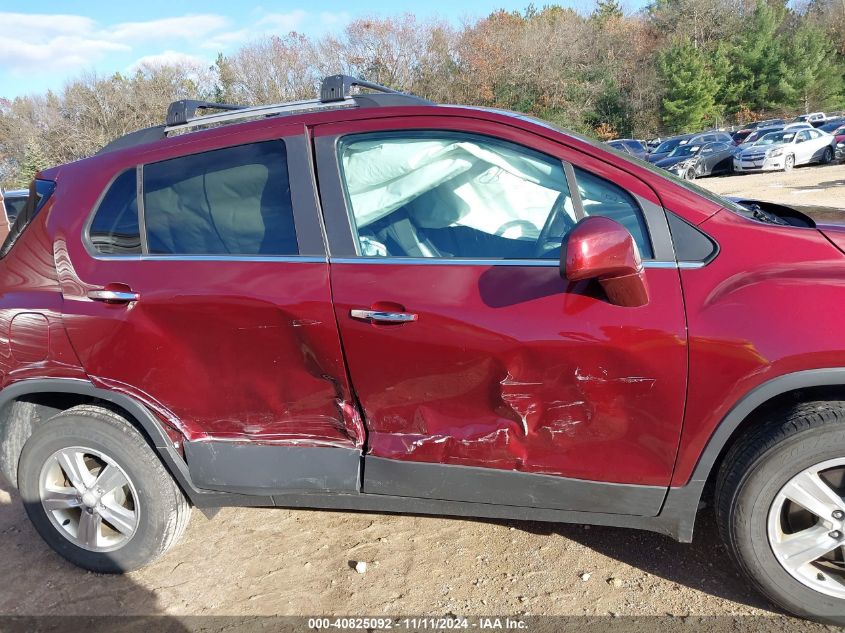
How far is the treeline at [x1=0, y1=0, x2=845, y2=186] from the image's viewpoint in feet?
104

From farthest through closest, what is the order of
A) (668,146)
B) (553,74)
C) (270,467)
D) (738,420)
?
(553,74), (668,146), (270,467), (738,420)

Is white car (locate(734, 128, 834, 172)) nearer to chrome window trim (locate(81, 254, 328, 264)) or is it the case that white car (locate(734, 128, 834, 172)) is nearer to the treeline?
the treeline

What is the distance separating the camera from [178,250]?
2846 millimetres

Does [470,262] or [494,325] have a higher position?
[470,262]

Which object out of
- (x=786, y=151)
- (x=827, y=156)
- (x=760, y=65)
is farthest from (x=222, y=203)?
(x=760, y=65)

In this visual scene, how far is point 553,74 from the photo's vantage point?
4088 centimetres

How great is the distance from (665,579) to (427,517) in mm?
1165

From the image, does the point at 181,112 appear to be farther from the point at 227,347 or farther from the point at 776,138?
the point at 776,138

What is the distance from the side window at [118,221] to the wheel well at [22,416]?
0.74m

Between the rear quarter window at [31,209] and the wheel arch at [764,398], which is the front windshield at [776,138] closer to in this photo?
the wheel arch at [764,398]

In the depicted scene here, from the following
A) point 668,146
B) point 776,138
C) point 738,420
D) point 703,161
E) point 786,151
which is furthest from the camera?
point 668,146

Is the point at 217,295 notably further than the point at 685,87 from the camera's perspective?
No

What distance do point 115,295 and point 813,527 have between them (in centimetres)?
287

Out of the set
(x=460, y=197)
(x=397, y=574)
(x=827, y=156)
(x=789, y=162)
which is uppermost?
(x=460, y=197)
